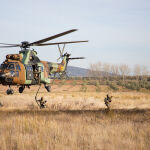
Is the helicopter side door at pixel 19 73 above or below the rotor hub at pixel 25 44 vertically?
below

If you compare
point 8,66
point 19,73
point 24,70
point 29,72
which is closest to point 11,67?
point 8,66

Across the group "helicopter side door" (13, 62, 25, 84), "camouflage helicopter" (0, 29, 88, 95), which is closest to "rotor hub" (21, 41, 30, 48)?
"camouflage helicopter" (0, 29, 88, 95)

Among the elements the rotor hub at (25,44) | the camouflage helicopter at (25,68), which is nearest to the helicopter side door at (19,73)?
the camouflage helicopter at (25,68)

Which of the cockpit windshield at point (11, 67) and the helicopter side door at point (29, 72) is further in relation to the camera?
the helicopter side door at point (29, 72)

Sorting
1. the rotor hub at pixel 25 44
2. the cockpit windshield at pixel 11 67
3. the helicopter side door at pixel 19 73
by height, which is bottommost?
the helicopter side door at pixel 19 73

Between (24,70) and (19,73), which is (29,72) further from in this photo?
(19,73)

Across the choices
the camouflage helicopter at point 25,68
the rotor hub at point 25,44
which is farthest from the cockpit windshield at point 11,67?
the rotor hub at point 25,44

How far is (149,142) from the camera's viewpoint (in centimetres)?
701

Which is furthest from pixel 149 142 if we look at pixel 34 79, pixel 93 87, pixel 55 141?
pixel 93 87

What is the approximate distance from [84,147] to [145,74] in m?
106

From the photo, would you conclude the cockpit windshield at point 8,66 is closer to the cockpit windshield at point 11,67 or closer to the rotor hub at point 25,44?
the cockpit windshield at point 11,67

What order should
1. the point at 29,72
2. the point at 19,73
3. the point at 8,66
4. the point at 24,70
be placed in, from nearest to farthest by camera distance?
the point at 8,66
the point at 19,73
the point at 24,70
the point at 29,72

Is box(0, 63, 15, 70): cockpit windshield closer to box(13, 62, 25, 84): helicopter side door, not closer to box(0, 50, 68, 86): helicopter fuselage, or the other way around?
box(0, 50, 68, 86): helicopter fuselage

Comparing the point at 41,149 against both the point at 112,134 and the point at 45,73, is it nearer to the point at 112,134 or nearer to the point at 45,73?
the point at 112,134
